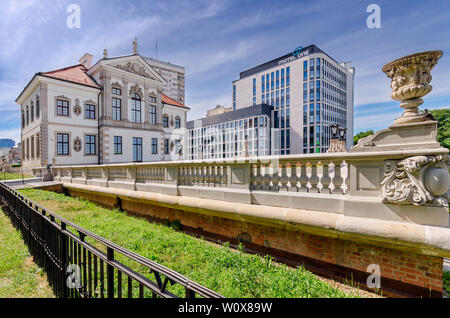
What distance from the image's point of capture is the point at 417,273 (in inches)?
161

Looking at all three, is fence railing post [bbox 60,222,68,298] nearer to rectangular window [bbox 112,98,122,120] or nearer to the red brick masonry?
the red brick masonry

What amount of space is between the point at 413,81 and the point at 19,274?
28.4 feet

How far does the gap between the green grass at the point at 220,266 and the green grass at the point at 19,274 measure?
1.51m

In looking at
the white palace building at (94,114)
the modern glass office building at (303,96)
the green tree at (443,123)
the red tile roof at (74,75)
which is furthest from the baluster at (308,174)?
the modern glass office building at (303,96)

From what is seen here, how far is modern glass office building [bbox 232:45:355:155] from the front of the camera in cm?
7531

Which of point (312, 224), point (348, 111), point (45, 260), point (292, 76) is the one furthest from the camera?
point (348, 111)

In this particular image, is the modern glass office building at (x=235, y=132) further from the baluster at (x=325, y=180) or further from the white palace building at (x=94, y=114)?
the baluster at (x=325, y=180)

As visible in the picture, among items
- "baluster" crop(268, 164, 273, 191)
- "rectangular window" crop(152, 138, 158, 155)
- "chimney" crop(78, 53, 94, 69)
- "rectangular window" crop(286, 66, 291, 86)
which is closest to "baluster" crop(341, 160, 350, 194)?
"baluster" crop(268, 164, 273, 191)

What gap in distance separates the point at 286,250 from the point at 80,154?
2872 centimetres

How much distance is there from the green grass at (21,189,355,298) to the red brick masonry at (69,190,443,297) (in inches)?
20.4

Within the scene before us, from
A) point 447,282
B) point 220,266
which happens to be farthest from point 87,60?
point 447,282
